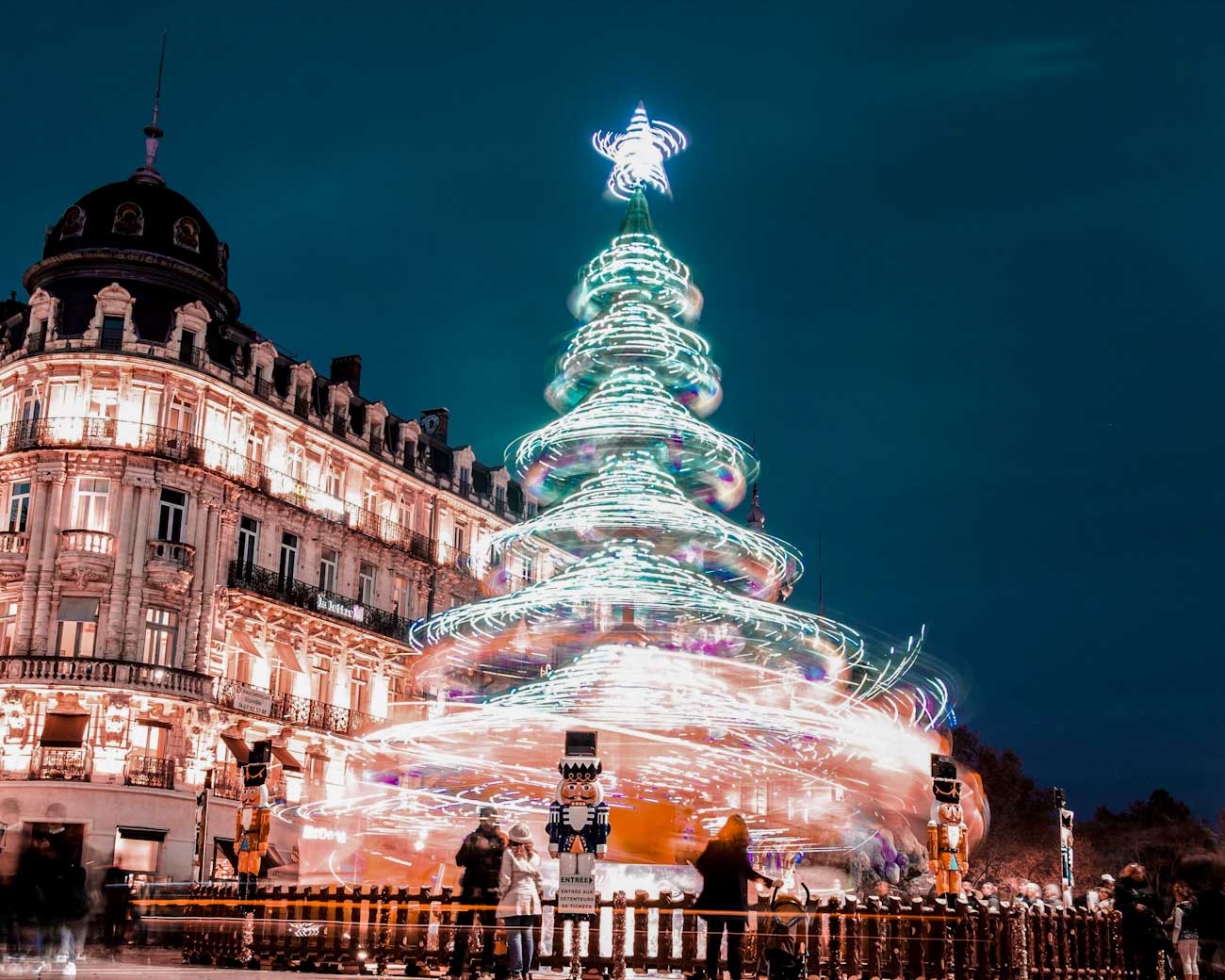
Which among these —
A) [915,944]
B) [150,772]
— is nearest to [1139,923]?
[915,944]

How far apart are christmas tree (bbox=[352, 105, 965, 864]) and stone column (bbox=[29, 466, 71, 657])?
14.7m

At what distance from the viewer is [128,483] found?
44.5 meters

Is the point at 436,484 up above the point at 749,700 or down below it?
above

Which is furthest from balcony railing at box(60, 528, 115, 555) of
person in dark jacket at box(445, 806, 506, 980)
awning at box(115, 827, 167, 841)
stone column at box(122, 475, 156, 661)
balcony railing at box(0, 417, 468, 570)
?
person in dark jacket at box(445, 806, 506, 980)

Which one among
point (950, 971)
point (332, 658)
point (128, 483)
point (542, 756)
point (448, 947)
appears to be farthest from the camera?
point (332, 658)

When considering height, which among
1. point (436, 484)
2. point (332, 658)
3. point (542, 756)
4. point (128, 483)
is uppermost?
point (436, 484)

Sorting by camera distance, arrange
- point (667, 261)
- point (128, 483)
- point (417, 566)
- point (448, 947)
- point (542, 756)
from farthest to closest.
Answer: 1. point (417, 566)
2. point (128, 483)
3. point (667, 261)
4. point (542, 756)
5. point (448, 947)

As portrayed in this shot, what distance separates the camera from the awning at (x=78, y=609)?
1708 inches

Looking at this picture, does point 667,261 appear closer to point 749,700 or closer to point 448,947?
point 749,700

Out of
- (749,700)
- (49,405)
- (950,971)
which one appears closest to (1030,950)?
(950,971)

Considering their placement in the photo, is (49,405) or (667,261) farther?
(49,405)

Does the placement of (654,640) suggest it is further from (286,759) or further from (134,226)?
(134,226)

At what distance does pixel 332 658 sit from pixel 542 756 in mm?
26153

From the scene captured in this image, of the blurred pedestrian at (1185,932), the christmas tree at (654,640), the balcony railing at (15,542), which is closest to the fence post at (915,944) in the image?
the blurred pedestrian at (1185,932)
